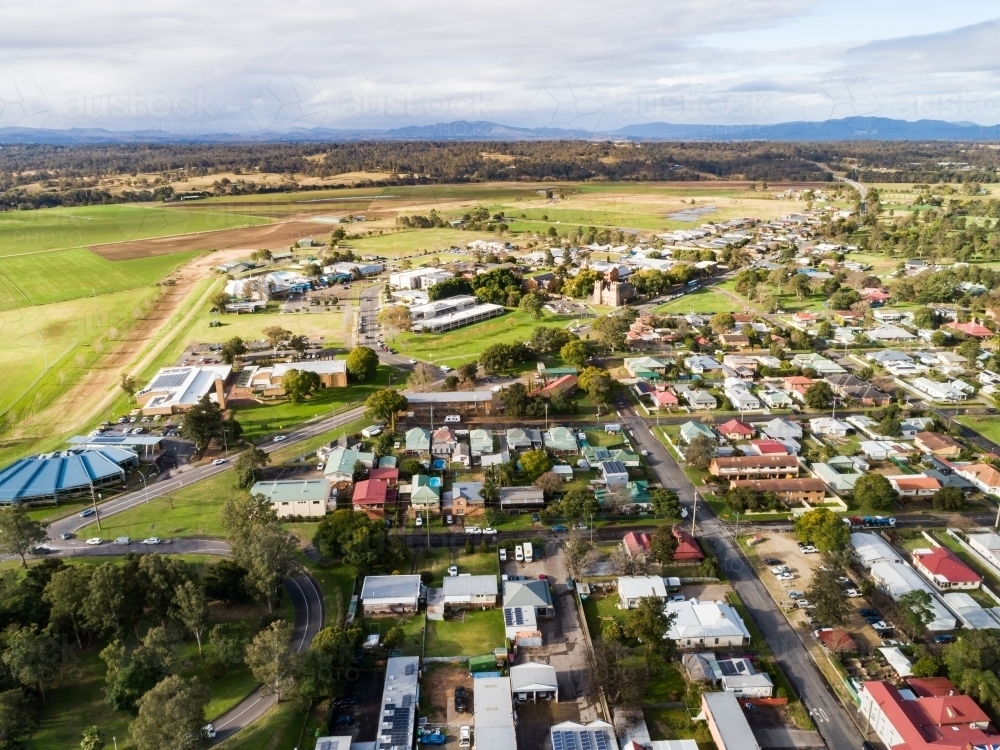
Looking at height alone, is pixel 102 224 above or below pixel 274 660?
above

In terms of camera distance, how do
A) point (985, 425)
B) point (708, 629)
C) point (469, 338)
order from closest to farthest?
point (708, 629)
point (985, 425)
point (469, 338)

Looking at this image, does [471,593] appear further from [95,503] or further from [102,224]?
[102,224]

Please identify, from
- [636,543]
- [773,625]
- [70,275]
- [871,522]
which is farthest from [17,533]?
[70,275]

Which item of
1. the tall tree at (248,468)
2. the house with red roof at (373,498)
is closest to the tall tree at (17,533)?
the tall tree at (248,468)

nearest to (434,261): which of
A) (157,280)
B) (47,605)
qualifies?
(157,280)

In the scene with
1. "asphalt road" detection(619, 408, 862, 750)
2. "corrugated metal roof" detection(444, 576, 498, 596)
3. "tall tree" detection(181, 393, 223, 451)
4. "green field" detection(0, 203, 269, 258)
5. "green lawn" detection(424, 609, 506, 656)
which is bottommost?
"green lawn" detection(424, 609, 506, 656)

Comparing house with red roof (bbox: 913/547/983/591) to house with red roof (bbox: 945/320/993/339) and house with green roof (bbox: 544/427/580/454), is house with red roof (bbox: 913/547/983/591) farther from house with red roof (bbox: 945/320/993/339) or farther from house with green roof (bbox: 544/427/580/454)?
house with red roof (bbox: 945/320/993/339)

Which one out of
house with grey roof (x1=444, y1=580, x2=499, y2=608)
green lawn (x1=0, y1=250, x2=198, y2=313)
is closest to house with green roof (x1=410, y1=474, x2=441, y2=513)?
house with grey roof (x1=444, y1=580, x2=499, y2=608)
